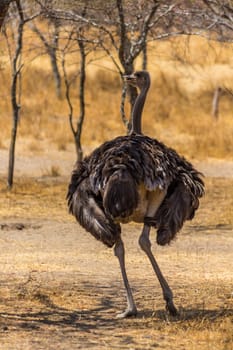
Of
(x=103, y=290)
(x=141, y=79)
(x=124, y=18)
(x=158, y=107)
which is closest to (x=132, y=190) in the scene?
(x=103, y=290)

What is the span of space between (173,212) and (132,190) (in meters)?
0.44

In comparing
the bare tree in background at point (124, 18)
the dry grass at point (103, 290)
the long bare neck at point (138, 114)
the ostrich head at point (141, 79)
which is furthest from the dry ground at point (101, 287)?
the bare tree in background at point (124, 18)

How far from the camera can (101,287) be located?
834cm

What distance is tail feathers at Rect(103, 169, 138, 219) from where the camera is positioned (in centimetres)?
656

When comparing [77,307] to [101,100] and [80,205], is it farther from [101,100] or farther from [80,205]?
[101,100]

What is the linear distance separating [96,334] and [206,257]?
3.72 metres

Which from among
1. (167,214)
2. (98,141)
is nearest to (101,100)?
(98,141)

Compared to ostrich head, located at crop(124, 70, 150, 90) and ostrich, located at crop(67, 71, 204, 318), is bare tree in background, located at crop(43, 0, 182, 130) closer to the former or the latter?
ostrich head, located at crop(124, 70, 150, 90)

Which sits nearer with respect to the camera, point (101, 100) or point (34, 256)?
point (34, 256)

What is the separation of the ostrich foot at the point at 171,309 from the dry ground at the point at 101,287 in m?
0.07

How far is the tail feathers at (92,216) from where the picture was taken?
683cm

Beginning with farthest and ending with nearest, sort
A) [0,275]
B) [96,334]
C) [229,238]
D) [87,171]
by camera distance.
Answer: [229,238]
[0,275]
[87,171]
[96,334]

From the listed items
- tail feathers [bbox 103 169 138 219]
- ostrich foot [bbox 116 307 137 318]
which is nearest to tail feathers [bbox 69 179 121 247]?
tail feathers [bbox 103 169 138 219]

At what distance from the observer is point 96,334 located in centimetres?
663
